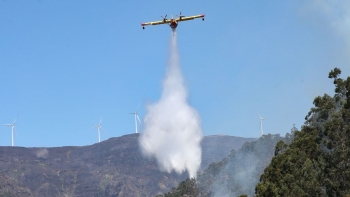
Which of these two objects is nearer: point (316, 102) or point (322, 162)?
point (322, 162)

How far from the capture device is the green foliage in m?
103

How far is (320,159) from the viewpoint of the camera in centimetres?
10975

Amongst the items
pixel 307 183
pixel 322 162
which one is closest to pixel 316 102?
pixel 322 162

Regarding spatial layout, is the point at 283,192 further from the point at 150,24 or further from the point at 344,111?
the point at 150,24

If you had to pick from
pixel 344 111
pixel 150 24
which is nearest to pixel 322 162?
pixel 344 111

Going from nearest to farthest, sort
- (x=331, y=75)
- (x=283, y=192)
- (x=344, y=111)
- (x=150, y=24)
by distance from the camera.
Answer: (x=283, y=192) → (x=344, y=111) → (x=331, y=75) → (x=150, y=24)

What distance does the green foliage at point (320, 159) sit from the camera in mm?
102875

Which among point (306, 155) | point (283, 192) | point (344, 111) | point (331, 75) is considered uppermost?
point (331, 75)

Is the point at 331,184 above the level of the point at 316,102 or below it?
below

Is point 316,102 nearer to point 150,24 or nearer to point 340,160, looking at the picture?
point 340,160

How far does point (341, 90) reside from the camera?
115 m

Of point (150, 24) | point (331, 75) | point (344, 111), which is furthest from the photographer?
point (150, 24)

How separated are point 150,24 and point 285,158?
68.7 metres

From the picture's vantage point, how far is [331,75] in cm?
11625
